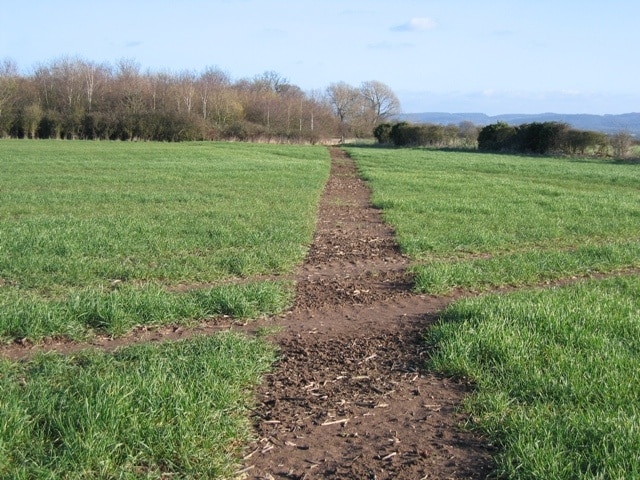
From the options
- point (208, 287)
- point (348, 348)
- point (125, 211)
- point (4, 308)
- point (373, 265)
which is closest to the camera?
point (348, 348)

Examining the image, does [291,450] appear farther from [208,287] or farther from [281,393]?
[208,287]

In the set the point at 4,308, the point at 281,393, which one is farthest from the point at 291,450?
the point at 4,308

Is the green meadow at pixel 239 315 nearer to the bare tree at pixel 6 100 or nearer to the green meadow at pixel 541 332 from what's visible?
the green meadow at pixel 541 332

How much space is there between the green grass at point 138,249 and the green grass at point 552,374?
2.42 metres

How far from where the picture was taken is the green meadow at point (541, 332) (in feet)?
12.1

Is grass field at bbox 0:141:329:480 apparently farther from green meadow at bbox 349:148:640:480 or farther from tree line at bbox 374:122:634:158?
tree line at bbox 374:122:634:158

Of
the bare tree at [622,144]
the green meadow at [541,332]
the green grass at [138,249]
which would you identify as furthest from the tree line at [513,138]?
the green meadow at [541,332]

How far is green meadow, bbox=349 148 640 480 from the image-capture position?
369 cm

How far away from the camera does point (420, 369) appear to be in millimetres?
5145

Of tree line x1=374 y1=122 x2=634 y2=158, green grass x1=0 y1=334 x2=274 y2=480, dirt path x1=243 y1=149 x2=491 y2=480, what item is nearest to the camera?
green grass x1=0 y1=334 x2=274 y2=480

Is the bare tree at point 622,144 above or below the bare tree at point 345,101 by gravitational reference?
below

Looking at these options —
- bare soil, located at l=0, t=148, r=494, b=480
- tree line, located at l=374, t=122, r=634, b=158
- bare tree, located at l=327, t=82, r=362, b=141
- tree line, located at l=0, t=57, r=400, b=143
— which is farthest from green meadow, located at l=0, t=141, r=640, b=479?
bare tree, located at l=327, t=82, r=362, b=141

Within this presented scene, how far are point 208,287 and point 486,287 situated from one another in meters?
3.63

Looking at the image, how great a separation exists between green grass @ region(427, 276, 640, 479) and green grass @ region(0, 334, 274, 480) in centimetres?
171
